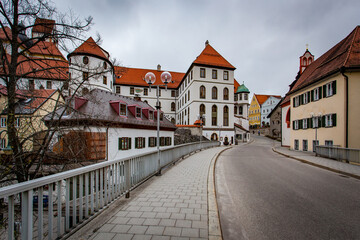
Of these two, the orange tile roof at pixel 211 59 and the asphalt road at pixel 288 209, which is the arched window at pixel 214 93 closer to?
the orange tile roof at pixel 211 59

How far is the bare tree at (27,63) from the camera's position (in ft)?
14.2

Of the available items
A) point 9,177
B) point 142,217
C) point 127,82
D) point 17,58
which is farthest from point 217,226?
point 127,82

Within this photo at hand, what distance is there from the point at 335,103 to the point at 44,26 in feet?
66.2

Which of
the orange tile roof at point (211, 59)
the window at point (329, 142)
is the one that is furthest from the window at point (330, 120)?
the orange tile roof at point (211, 59)

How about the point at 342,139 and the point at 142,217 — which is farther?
the point at 342,139

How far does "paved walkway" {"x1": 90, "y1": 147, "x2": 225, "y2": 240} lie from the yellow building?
51.3ft

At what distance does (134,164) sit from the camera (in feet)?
18.0

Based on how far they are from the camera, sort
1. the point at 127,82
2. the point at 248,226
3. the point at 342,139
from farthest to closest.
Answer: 1. the point at 127,82
2. the point at 342,139
3. the point at 248,226

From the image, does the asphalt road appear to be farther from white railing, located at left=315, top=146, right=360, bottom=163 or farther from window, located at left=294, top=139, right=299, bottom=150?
window, located at left=294, top=139, right=299, bottom=150

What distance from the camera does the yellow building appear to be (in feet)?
48.0

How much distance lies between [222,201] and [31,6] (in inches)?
275

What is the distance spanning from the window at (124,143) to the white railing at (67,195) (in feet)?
36.7

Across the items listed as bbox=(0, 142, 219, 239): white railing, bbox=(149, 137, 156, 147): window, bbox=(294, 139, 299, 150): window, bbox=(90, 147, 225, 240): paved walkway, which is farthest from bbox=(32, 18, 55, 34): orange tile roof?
bbox=(294, 139, 299, 150): window

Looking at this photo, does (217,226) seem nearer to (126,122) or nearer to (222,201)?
(222,201)
